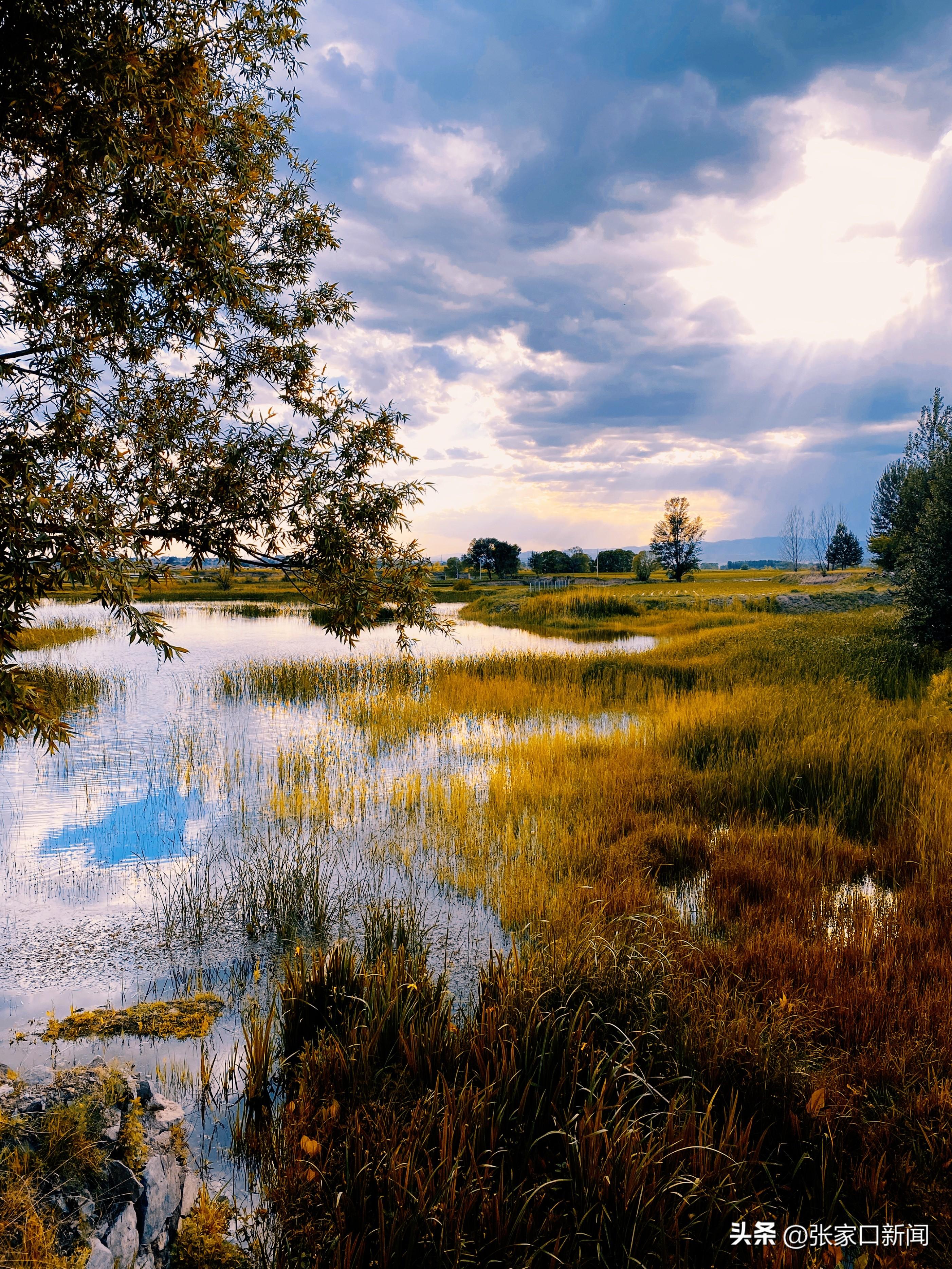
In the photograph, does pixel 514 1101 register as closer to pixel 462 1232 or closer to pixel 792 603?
pixel 462 1232

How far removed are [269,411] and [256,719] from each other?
10956 mm

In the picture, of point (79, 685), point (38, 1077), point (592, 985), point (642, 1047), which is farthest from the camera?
point (79, 685)

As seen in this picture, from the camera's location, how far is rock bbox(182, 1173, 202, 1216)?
342 cm

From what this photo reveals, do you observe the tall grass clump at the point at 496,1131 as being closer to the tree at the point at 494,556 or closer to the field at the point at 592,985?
the field at the point at 592,985

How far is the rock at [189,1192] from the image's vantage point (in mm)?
3422

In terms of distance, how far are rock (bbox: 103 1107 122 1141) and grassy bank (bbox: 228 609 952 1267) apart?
83 cm

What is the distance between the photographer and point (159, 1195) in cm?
335

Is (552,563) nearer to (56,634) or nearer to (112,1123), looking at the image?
(56,634)

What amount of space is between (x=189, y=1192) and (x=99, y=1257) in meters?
0.68

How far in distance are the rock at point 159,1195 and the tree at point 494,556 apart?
341ft

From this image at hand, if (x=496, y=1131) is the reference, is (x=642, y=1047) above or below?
below

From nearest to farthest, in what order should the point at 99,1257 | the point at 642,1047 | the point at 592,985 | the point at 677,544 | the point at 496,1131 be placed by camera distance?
the point at 99,1257, the point at 496,1131, the point at 642,1047, the point at 592,985, the point at 677,544

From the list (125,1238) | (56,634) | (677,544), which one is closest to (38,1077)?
(125,1238)

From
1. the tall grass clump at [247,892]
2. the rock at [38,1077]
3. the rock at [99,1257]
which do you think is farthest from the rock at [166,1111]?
the tall grass clump at [247,892]
